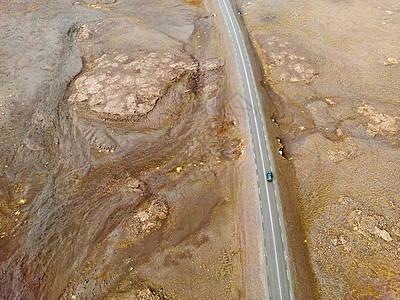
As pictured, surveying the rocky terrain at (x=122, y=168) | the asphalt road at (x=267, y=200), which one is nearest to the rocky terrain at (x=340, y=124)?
the asphalt road at (x=267, y=200)

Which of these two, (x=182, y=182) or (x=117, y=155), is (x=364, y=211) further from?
(x=117, y=155)

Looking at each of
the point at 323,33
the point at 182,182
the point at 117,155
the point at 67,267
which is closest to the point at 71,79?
the point at 117,155

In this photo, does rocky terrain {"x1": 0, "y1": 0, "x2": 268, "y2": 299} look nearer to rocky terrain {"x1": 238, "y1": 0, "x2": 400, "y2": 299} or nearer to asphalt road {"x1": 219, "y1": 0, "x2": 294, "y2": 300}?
asphalt road {"x1": 219, "y1": 0, "x2": 294, "y2": 300}

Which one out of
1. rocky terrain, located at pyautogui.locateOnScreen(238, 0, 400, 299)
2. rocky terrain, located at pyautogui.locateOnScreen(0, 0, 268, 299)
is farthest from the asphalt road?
rocky terrain, located at pyautogui.locateOnScreen(238, 0, 400, 299)

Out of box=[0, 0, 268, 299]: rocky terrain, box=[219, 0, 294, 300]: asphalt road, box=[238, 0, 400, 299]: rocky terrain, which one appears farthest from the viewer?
box=[238, 0, 400, 299]: rocky terrain

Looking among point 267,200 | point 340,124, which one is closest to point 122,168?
point 267,200

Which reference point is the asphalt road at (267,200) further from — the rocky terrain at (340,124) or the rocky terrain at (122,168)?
the rocky terrain at (340,124)
